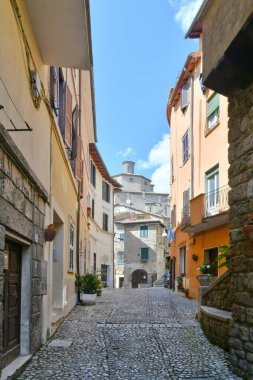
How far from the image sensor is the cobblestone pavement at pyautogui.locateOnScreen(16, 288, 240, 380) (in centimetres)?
561

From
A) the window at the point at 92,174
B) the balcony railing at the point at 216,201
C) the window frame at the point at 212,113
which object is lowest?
the balcony railing at the point at 216,201

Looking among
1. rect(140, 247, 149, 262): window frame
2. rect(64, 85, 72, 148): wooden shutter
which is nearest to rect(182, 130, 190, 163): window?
rect(64, 85, 72, 148): wooden shutter

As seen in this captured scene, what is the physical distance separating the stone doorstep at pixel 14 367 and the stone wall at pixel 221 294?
3.39 meters

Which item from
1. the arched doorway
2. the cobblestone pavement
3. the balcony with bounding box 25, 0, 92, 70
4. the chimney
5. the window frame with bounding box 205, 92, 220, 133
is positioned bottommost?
the arched doorway

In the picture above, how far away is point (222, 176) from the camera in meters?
14.7

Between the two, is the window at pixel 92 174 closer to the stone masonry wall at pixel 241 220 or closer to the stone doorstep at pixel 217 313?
the stone doorstep at pixel 217 313

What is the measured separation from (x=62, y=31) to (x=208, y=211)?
997 cm

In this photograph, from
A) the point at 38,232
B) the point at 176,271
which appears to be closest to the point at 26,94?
the point at 38,232

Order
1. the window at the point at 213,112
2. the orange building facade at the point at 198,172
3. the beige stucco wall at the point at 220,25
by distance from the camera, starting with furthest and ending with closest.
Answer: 1. the window at the point at 213,112
2. the orange building facade at the point at 198,172
3. the beige stucco wall at the point at 220,25

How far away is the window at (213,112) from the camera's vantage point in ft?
51.0

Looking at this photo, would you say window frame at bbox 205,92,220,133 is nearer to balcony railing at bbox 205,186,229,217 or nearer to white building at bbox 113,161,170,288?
balcony railing at bbox 205,186,229,217

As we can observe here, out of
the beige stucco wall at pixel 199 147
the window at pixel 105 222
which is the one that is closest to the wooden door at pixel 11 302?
the beige stucco wall at pixel 199 147

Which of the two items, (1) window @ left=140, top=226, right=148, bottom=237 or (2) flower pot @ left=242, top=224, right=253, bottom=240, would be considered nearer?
(2) flower pot @ left=242, top=224, right=253, bottom=240

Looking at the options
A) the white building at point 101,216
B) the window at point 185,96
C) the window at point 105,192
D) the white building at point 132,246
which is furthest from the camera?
the white building at point 132,246
